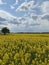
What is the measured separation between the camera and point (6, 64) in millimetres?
11148

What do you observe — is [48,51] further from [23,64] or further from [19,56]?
[23,64]

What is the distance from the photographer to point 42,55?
45.0ft

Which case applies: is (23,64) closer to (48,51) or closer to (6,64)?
(6,64)

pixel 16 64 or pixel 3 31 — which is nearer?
pixel 16 64

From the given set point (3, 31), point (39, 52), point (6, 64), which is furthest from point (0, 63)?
point (3, 31)

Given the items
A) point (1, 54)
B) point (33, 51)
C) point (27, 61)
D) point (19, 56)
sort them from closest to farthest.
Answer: point (27, 61) < point (19, 56) < point (1, 54) < point (33, 51)

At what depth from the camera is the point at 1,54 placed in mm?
13727

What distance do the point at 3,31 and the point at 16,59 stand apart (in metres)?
65.1

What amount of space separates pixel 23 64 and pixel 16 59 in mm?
1374

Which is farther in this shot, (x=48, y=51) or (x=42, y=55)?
(x=48, y=51)

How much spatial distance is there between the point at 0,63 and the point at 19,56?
1.86m

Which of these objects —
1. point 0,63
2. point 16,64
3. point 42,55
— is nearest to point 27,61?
point 16,64

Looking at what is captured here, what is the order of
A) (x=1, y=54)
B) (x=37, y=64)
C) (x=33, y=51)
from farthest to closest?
(x=33, y=51)
(x=1, y=54)
(x=37, y=64)

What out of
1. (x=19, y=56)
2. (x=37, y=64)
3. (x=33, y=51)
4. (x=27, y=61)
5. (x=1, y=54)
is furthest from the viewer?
(x=33, y=51)
